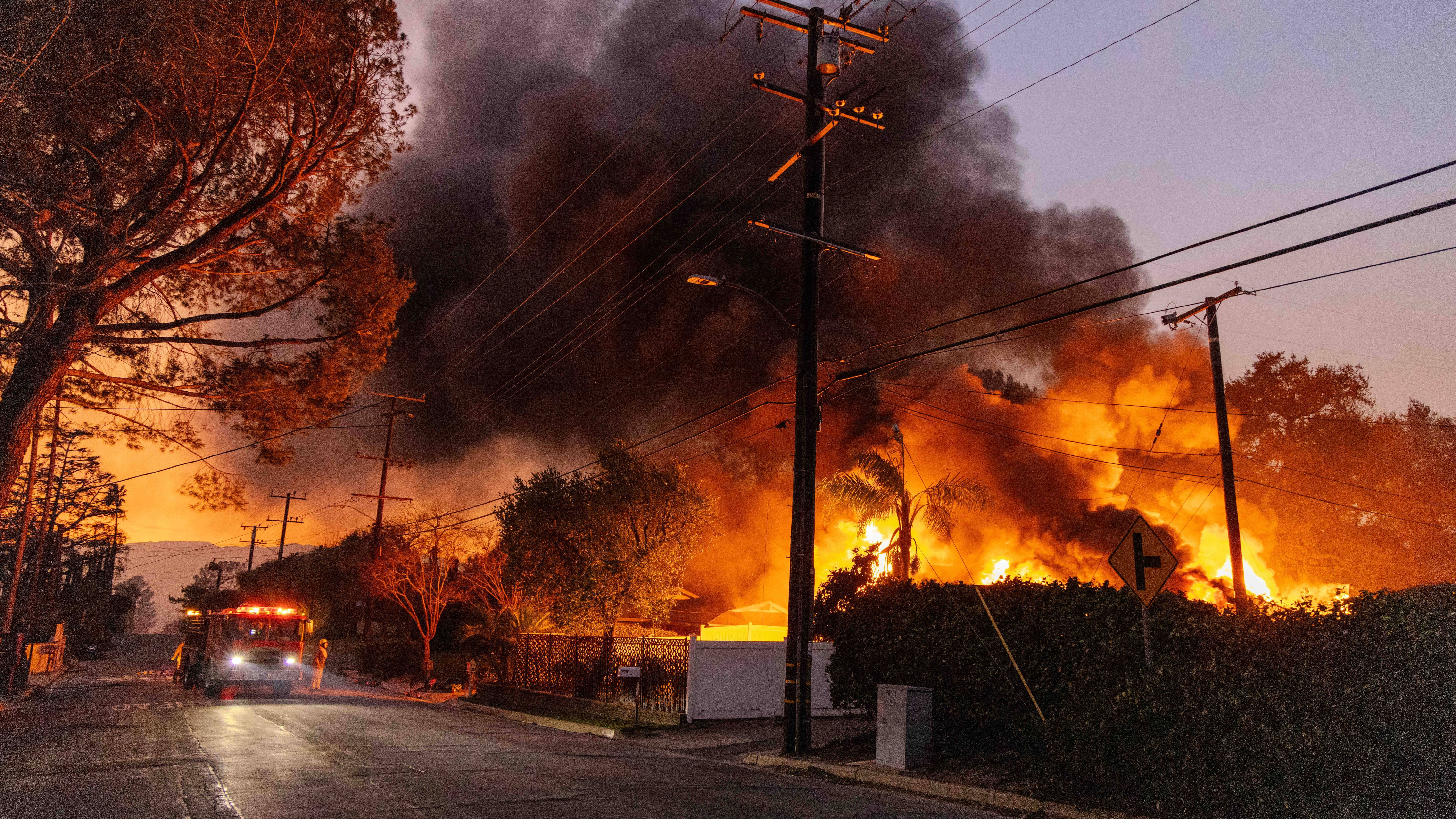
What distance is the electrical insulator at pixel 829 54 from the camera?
52.6 ft

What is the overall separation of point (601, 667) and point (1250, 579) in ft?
84.6

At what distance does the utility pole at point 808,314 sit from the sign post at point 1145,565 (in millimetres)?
5295

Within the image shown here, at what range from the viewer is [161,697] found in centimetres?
2334

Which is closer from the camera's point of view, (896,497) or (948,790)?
(948,790)

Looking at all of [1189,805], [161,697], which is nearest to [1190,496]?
[1189,805]

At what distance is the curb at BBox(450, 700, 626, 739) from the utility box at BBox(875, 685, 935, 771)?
7.23 meters

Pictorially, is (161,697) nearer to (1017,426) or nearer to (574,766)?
(574,766)

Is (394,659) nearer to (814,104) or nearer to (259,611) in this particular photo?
(259,611)

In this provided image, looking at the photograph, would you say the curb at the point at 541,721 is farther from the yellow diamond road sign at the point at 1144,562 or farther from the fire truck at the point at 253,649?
the yellow diamond road sign at the point at 1144,562

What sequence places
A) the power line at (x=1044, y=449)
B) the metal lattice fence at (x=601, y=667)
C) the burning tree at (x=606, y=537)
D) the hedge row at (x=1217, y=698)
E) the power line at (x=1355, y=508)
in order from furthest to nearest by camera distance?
the power line at (x=1355, y=508)
the power line at (x=1044, y=449)
the burning tree at (x=606, y=537)
the metal lattice fence at (x=601, y=667)
the hedge row at (x=1217, y=698)

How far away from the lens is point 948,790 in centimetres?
1056

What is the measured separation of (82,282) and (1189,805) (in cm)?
1876

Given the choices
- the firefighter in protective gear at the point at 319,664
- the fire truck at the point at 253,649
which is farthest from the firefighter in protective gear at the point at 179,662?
the fire truck at the point at 253,649

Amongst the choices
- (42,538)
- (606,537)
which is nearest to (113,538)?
(42,538)
